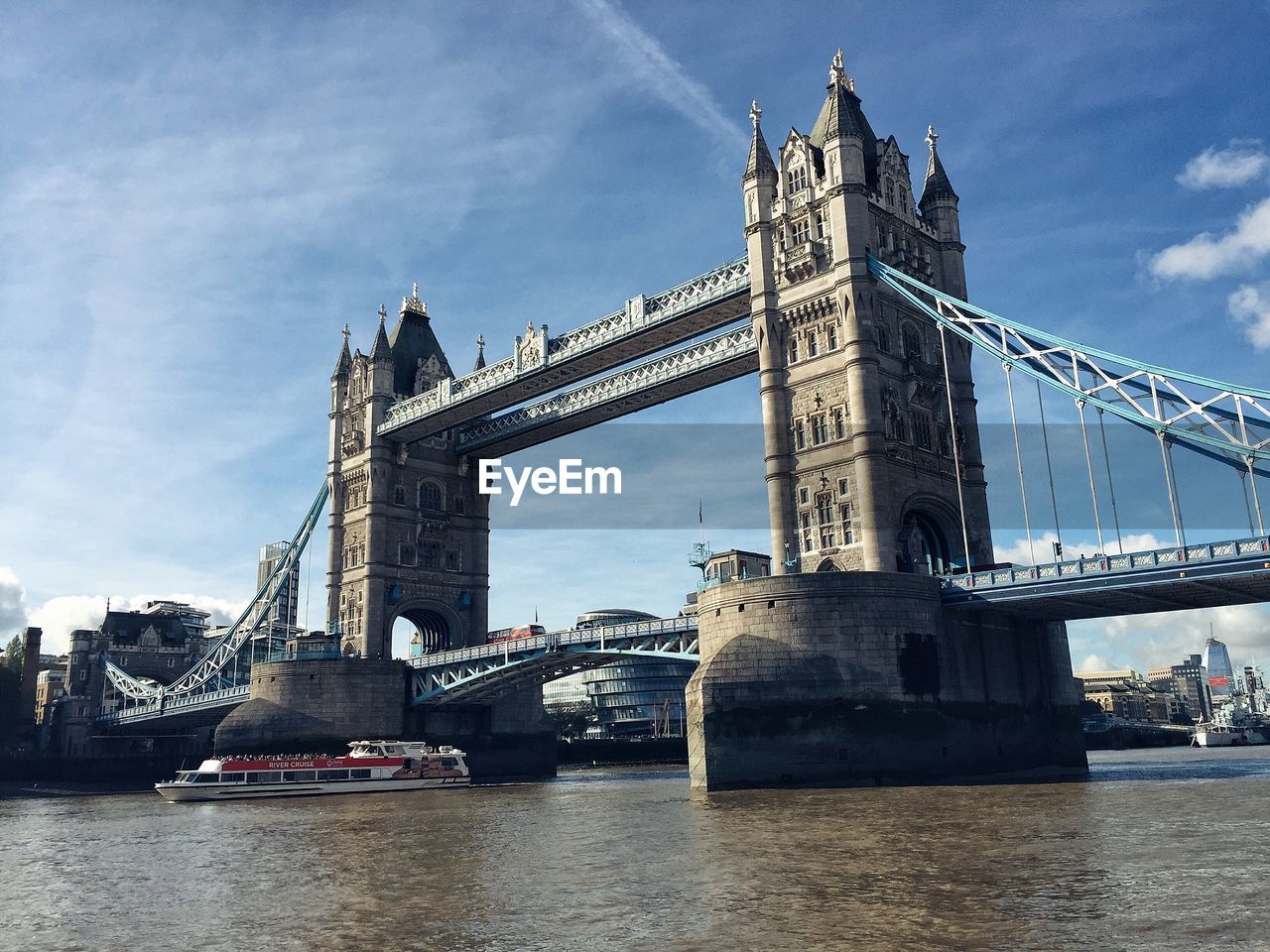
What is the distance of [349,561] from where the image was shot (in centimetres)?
8662

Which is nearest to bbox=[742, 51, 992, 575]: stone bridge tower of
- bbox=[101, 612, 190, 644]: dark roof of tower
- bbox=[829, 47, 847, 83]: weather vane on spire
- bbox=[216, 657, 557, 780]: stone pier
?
bbox=[829, 47, 847, 83]: weather vane on spire

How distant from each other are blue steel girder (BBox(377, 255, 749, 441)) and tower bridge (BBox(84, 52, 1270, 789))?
204mm

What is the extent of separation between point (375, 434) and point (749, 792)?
50.6 m

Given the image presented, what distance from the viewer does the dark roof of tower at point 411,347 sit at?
295 feet

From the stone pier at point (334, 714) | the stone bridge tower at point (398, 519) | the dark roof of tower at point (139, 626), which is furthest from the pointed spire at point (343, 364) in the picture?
the dark roof of tower at point (139, 626)

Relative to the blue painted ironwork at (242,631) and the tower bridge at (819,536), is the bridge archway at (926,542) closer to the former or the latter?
the tower bridge at (819,536)

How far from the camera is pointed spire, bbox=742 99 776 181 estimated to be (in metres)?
61.7

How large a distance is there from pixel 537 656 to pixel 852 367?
29279mm

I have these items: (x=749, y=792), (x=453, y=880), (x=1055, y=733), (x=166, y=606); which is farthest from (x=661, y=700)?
→ (x=453, y=880)

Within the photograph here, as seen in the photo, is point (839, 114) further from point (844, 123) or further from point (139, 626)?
point (139, 626)

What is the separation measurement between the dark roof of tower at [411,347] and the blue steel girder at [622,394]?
700cm

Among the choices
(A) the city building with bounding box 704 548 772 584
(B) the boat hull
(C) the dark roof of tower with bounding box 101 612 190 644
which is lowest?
(B) the boat hull

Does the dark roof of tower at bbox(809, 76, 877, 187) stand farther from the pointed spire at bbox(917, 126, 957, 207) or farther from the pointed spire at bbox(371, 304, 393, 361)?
the pointed spire at bbox(371, 304, 393, 361)

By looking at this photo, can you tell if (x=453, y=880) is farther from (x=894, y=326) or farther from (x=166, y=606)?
(x=166, y=606)
